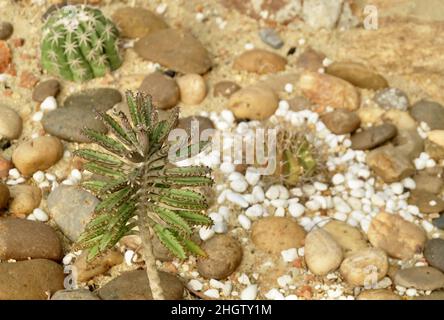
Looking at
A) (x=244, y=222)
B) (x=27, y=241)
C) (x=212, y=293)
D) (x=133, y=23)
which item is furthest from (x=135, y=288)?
(x=133, y=23)

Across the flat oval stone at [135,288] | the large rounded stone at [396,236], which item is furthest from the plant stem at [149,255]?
the large rounded stone at [396,236]

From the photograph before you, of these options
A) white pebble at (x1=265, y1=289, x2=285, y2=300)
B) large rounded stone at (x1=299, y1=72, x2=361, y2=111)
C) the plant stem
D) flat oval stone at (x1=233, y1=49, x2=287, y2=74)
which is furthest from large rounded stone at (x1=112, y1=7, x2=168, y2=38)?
the plant stem

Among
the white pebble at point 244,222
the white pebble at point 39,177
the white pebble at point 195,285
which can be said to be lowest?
the white pebble at point 195,285

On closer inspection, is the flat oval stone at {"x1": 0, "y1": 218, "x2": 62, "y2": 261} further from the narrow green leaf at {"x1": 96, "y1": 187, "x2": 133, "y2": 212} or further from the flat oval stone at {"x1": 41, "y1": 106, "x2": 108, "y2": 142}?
the narrow green leaf at {"x1": 96, "y1": 187, "x2": 133, "y2": 212}

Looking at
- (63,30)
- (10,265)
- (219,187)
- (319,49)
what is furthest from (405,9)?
(10,265)

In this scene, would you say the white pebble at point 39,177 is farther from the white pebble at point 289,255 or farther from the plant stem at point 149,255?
the white pebble at point 289,255

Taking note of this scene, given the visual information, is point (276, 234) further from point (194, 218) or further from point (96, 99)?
point (96, 99)
